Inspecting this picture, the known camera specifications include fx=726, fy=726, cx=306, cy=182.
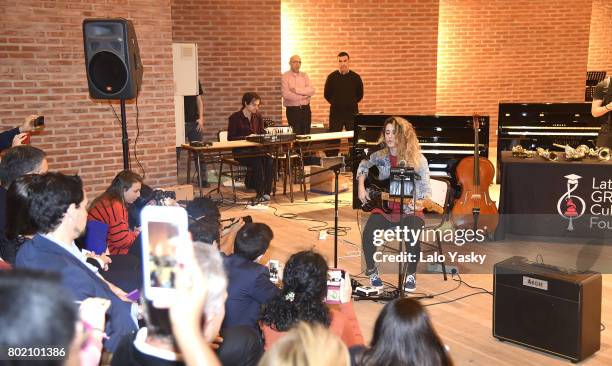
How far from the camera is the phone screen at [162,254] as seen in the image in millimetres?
1737

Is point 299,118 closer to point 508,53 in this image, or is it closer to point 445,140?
point 445,140

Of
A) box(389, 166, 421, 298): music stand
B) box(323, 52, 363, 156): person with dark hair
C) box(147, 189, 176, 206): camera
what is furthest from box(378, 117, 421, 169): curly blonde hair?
box(323, 52, 363, 156): person with dark hair

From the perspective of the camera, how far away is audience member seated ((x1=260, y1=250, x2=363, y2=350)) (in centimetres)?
311

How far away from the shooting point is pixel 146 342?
2062mm

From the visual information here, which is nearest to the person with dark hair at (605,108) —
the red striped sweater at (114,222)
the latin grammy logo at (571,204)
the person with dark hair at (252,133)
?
the latin grammy logo at (571,204)

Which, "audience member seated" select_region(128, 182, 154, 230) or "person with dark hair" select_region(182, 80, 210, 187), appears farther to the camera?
"person with dark hair" select_region(182, 80, 210, 187)

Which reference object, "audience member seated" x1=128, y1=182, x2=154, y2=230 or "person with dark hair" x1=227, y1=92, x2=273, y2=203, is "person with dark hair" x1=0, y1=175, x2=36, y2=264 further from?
"person with dark hair" x1=227, y1=92, x2=273, y2=203

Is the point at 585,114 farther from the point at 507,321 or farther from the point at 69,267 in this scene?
the point at 69,267

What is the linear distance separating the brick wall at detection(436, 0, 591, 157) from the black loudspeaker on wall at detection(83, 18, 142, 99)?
7.19 meters

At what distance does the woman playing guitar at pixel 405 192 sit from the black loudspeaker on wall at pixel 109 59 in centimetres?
221

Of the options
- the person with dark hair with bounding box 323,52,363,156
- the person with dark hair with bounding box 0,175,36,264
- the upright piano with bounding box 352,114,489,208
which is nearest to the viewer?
the person with dark hair with bounding box 0,175,36,264

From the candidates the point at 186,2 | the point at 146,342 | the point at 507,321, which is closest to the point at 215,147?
the point at 186,2

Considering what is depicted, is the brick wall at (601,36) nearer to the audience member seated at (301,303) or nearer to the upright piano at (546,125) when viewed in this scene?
the upright piano at (546,125)

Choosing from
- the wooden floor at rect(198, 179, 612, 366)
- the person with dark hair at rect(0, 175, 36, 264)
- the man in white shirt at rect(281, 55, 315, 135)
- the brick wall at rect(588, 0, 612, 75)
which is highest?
the brick wall at rect(588, 0, 612, 75)
